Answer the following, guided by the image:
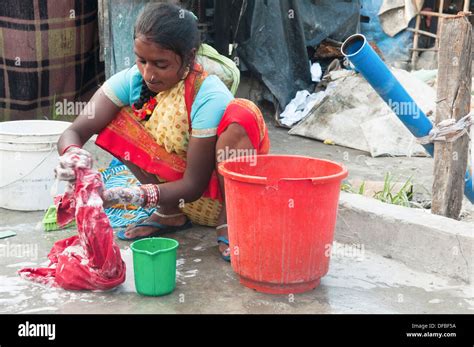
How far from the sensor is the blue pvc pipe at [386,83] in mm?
3322

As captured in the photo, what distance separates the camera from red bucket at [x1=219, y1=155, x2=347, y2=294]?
2.66 metres

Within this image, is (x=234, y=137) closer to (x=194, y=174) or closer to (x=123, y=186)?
(x=194, y=174)

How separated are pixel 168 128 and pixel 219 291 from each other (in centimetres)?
81

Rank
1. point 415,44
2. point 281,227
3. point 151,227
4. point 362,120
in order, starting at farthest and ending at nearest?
point 415,44 < point 362,120 < point 151,227 < point 281,227

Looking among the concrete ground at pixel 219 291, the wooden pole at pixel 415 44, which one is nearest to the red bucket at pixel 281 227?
the concrete ground at pixel 219 291

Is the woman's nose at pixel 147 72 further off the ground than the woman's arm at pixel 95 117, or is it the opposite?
the woman's nose at pixel 147 72

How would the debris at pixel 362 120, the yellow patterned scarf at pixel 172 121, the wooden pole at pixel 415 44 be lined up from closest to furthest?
the yellow patterned scarf at pixel 172 121 < the debris at pixel 362 120 < the wooden pole at pixel 415 44

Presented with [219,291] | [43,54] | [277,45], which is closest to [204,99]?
[219,291]

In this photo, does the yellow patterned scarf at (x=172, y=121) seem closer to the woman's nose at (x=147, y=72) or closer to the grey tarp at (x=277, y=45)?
the woman's nose at (x=147, y=72)

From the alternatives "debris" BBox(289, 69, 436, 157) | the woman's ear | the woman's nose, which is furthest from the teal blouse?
"debris" BBox(289, 69, 436, 157)

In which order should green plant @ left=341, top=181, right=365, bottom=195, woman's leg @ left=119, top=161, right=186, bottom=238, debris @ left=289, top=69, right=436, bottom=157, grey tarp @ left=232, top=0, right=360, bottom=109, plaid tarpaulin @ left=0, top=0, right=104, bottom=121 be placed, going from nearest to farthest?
woman's leg @ left=119, top=161, right=186, bottom=238
green plant @ left=341, top=181, right=365, bottom=195
plaid tarpaulin @ left=0, top=0, right=104, bottom=121
debris @ left=289, top=69, right=436, bottom=157
grey tarp @ left=232, top=0, right=360, bottom=109

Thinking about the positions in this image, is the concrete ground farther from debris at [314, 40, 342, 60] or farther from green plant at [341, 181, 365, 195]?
debris at [314, 40, 342, 60]

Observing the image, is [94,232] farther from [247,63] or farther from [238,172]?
[247,63]

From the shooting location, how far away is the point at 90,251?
2812mm
